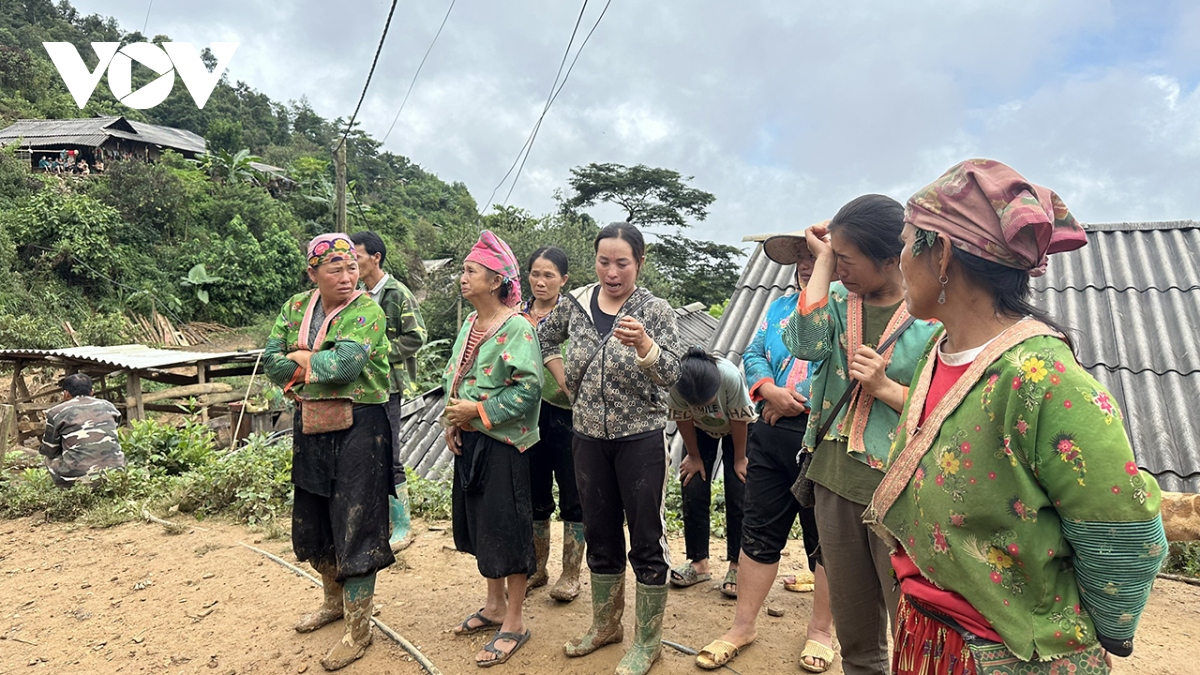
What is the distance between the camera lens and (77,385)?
6.48 metres

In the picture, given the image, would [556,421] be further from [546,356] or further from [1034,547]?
[1034,547]

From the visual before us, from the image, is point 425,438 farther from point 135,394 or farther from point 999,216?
point 999,216

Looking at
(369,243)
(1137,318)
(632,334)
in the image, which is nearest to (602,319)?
(632,334)

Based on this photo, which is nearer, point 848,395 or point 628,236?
point 848,395

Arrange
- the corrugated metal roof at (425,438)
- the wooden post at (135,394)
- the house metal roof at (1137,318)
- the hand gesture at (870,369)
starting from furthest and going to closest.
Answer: the wooden post at (135,394), the corrugated metal roof at (425,438), the house metal roof at (1137,318), the hand gesture at (870,369)

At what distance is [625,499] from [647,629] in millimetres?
561

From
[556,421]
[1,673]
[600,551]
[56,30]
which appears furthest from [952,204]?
[56,30]

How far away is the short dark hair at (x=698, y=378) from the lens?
10.1ft

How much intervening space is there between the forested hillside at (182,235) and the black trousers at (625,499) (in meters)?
17.2

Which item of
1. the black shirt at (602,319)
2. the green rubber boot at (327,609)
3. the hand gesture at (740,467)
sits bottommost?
the green rubber boot at (327,609)

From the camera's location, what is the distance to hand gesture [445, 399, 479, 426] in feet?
9.93

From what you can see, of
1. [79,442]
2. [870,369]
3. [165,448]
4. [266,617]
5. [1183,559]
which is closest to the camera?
[870,369]

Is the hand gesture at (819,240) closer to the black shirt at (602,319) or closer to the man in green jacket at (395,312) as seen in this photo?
the black shirt at (602,319)

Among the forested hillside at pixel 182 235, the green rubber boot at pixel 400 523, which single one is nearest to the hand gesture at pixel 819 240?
the green rubber boot at pixel 400 523
